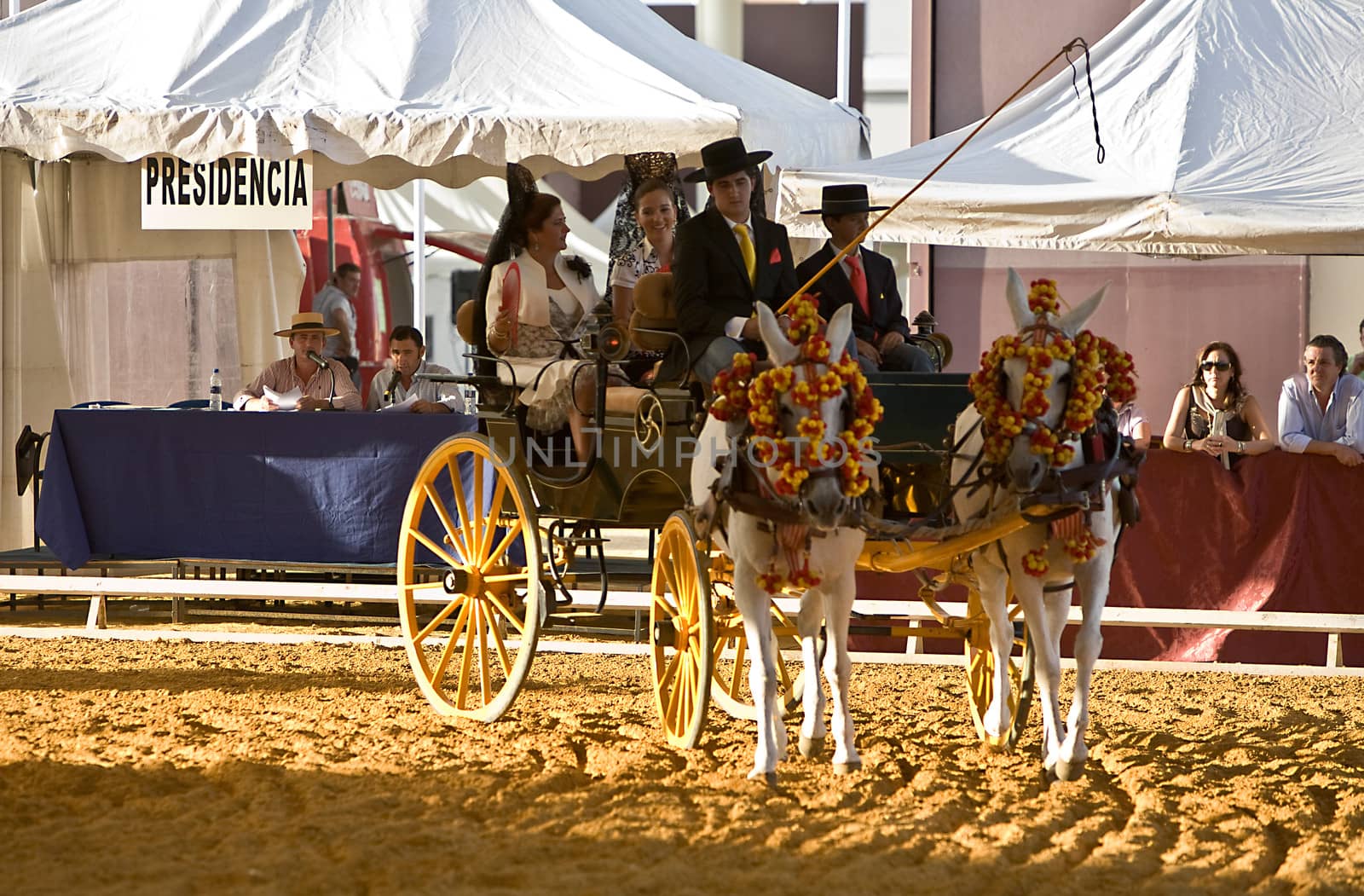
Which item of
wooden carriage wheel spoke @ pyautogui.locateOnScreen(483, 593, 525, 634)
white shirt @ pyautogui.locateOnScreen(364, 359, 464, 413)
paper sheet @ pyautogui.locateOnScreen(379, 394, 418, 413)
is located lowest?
wooden carriage wheel spoke @ pyautogui.locateOnScreen(483, 593, 525, 634)

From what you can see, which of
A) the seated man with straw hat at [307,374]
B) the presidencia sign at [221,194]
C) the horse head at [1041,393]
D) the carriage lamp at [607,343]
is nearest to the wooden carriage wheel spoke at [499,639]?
the carriage lamp at [607,343]

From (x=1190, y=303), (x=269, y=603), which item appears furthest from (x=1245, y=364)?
(x=269, y=603)

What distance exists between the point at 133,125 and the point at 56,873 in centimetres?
654

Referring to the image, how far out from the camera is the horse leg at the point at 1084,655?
240 inches

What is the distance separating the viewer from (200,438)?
10414mm

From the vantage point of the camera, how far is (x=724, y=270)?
21.6 feet

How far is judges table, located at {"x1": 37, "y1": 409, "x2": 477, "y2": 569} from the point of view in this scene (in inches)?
405

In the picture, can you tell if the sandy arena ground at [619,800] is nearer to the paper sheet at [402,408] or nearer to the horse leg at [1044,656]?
the horse leg at [1044,656]

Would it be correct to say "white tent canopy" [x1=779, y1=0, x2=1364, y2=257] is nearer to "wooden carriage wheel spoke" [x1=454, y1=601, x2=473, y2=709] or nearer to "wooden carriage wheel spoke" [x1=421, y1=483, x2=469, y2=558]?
"wooden carriage wheel spoke" [x1=421, y1=483, x2=469, y2=558]

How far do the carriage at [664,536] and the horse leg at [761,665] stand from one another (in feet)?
0.66

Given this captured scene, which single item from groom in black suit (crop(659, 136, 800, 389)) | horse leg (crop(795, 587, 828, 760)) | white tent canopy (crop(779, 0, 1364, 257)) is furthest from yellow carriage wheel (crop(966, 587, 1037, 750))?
white tent canopy (crop(779, 0, 1364, 257))

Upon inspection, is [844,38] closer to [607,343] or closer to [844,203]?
[844,203]

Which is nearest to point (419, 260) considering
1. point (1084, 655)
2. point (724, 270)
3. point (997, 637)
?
point (724, 270)

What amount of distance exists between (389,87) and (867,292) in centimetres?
442
